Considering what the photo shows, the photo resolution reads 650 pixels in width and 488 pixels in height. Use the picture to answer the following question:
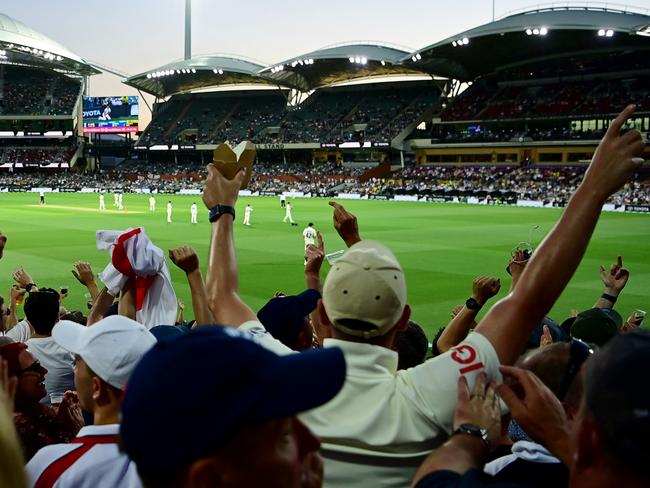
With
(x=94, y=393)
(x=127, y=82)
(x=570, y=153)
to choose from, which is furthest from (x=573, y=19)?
(x=94, y=393)

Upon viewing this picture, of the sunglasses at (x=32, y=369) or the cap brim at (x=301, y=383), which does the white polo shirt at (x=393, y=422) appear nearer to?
the cap brim at (x=301, y=383)

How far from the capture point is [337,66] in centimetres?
8906

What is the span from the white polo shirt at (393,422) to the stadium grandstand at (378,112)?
174 ft

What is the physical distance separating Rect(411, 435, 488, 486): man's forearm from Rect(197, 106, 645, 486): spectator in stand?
275 millimetres

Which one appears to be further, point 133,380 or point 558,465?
point 558,465

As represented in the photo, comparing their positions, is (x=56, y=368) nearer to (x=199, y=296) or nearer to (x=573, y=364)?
(x=199, y=296)

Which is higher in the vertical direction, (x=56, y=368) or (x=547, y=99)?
(x=547, y=99)

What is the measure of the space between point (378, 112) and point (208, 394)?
316 ft

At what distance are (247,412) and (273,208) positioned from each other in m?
50.1

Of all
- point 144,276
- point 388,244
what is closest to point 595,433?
point 144,276

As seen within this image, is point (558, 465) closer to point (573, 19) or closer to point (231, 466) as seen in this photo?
point (231, 466)

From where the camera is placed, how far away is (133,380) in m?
1.83

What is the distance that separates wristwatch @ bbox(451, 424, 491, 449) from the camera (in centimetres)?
227

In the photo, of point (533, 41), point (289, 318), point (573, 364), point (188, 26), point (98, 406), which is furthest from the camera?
point (188, 26)
